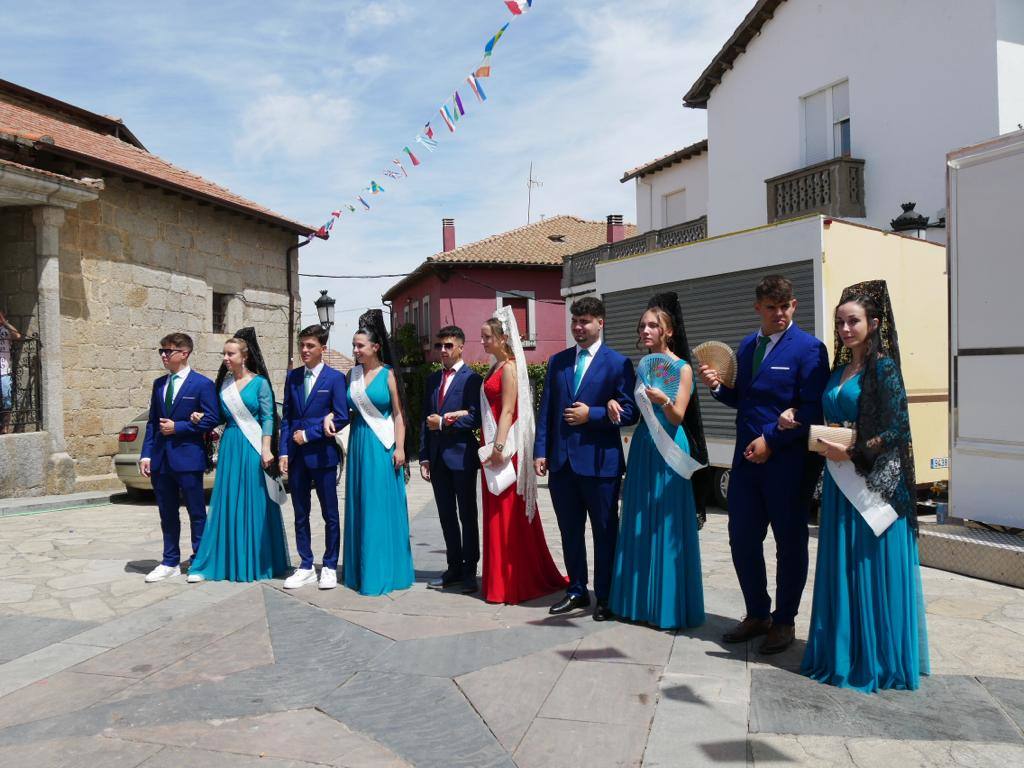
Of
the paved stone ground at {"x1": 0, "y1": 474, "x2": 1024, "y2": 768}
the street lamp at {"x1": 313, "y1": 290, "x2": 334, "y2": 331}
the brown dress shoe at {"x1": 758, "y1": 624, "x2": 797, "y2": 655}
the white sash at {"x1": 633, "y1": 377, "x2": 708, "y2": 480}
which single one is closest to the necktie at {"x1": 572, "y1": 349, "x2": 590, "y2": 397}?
the white sash at {"x1": 633, "y1": 377, "x2": 708, "y2": 480}

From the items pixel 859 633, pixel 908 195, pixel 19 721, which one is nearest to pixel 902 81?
pixel 908 195

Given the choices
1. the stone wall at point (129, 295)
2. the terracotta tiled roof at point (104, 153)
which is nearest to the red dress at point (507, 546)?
the stone wall at point (129, 295)

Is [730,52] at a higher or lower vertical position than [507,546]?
higher

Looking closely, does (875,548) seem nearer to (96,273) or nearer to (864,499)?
(864,499)

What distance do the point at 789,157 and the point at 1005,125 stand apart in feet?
15.6

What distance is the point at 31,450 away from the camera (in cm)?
1112

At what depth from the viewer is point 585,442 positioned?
4.91 metres

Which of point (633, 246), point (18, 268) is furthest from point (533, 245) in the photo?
point (18, 268)

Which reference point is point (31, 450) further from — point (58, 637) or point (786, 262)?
point (786, 262)

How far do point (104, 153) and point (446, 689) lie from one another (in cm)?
1273

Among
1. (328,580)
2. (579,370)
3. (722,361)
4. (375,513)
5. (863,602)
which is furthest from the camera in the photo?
(328,580)

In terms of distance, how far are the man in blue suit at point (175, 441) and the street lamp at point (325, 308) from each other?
37.1 ft

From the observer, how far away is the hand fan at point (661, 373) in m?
4.63

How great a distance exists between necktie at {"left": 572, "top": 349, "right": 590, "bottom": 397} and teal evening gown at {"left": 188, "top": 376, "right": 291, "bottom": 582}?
2461mm
